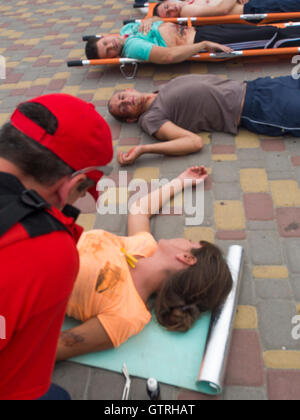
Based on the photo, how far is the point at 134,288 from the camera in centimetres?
199

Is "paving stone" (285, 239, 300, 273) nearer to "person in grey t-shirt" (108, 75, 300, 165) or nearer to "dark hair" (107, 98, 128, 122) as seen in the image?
"person in grey t-shirt" (108, 75, 300, 165)

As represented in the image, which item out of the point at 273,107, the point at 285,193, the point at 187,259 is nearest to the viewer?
the point at 187,259

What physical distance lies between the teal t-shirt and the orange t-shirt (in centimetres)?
320

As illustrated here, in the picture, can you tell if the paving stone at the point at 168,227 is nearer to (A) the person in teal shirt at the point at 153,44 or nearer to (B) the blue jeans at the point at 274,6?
(A) the person in teal shirt at the point at 153,44

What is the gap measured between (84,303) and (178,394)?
69cm

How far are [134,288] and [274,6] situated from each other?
4.74m

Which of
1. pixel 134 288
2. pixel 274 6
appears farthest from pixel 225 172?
pixel 274 6

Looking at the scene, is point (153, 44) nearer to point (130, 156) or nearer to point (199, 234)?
point (130, 156)

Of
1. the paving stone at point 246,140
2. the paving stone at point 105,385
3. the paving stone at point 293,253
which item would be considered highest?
the paving stone at point 246,140

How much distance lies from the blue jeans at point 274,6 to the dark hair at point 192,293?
14.2 ft

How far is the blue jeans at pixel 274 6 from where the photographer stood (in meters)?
4.93

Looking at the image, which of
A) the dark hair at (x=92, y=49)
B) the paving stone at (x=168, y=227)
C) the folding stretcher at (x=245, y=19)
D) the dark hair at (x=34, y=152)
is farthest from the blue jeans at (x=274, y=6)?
the dark hair at (x=34, y=152)

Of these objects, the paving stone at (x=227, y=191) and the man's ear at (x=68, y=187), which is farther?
the paving stone at (x=227, y=191)
